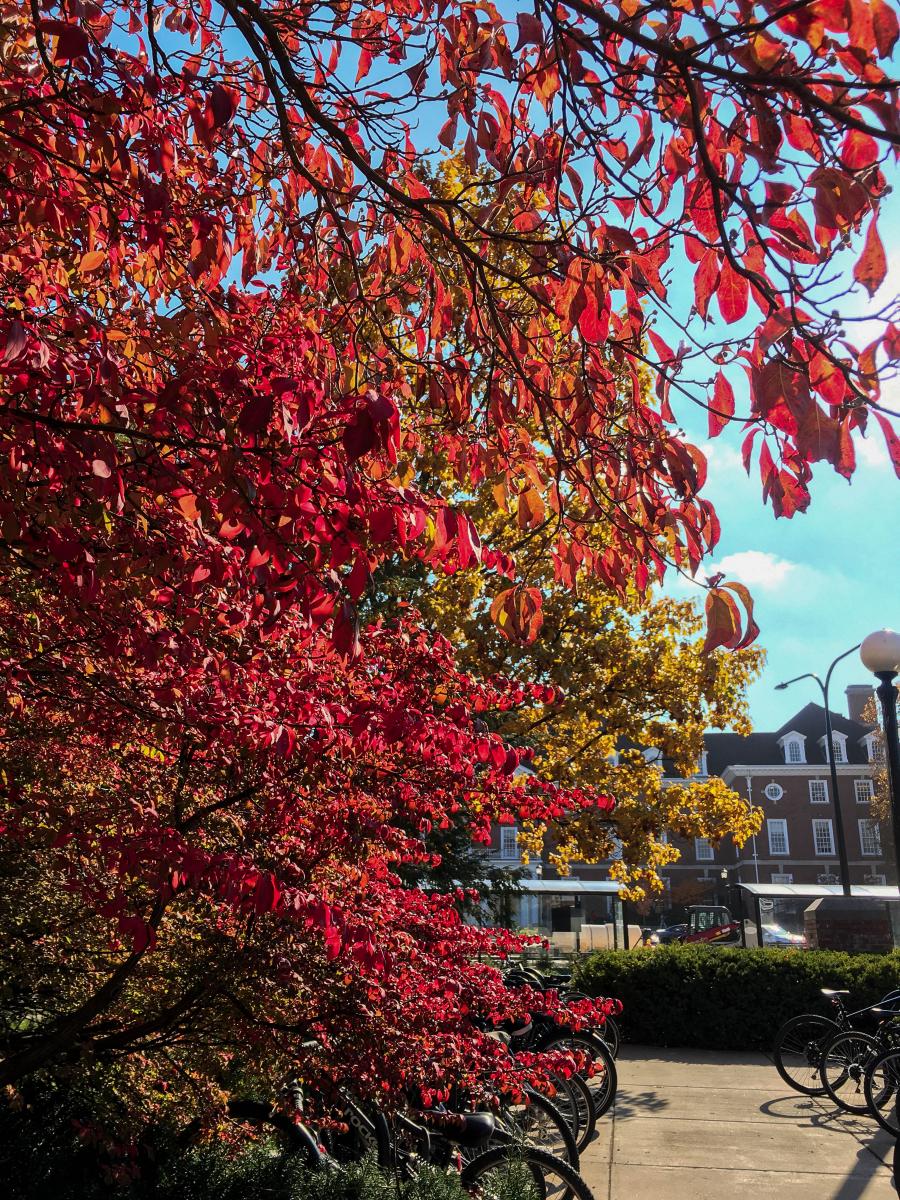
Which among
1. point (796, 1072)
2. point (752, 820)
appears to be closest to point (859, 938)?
point (752, 820)

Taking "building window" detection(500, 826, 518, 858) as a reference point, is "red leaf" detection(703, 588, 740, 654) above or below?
above

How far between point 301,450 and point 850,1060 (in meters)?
10.1

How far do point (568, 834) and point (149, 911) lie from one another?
9.90 meters

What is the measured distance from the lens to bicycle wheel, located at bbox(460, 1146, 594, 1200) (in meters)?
4.83

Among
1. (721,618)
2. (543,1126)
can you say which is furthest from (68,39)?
(543,1126)

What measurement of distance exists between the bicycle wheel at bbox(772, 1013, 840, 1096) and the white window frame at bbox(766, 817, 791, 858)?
50.8 meters

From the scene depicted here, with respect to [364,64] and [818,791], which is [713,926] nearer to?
[818,791]

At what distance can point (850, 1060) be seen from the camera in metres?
10.2

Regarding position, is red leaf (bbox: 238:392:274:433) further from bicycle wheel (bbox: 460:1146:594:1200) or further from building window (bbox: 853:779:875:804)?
building window (bbox: 853:779:875:804)

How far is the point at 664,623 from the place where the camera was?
1469 centimetres

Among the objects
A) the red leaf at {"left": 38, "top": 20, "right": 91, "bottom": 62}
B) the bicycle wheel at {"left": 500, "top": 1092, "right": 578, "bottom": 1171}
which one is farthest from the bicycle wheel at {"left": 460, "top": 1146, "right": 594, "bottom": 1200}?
the red leaf at {"left": 38, "top": 20, "right": 91, "bottom": 62}

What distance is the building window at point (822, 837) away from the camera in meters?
58.8

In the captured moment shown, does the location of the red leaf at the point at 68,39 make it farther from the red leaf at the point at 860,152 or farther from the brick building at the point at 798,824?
the brick building at the point at 798,824

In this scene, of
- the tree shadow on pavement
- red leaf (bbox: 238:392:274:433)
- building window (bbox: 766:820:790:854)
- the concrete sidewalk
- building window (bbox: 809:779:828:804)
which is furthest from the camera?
building window (bbox: 809:779:828:804)
